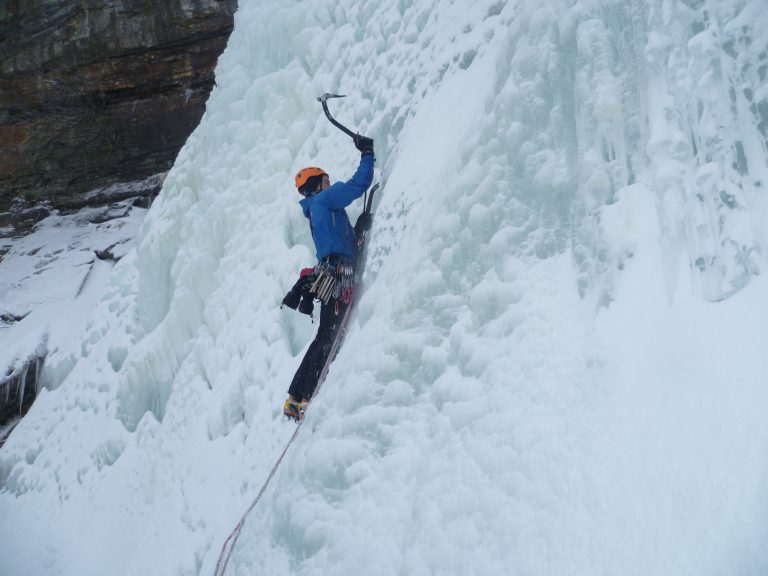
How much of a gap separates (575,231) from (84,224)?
32.2 feet

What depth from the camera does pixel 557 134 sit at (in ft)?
8.40

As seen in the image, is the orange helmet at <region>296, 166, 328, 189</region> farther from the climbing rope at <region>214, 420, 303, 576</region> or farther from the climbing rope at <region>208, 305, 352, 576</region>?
the climbing rope at <region>214, 420, 303, 576</region>

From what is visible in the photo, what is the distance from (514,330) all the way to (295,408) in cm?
144

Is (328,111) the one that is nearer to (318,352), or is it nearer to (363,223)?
(363,223)

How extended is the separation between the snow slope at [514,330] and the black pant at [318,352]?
10.2 inches

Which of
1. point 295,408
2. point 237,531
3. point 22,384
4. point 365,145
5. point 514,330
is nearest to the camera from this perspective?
point 514,330

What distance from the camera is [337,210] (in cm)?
368

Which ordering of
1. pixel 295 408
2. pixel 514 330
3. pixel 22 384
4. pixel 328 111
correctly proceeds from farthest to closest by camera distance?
pixel 22 384
pixel 328 111
pixel 295 408
pixel 514 330

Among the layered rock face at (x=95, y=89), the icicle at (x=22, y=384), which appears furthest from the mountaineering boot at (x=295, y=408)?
the layered rock face at (x=95, y=89)

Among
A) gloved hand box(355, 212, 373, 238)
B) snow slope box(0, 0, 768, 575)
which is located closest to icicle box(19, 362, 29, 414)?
snow slope box(0, 0, 768, 575)

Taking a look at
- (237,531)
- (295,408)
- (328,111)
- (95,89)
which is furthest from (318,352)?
(95,89)

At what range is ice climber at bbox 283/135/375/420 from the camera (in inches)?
136

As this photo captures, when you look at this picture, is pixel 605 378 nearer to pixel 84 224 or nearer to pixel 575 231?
pixel 575 231

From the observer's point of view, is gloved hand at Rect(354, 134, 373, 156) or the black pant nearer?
the black pant
